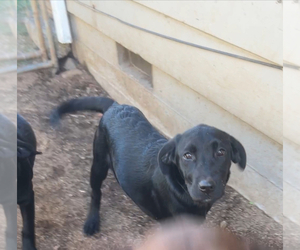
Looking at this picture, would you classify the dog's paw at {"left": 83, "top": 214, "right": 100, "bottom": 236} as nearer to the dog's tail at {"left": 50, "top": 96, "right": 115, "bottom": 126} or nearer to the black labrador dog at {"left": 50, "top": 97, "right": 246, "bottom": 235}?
the black labrador dog at {"left": 50, "top": 97, "right": 246, "bottom": 235}

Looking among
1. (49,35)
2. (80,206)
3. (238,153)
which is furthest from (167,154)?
(49,35)

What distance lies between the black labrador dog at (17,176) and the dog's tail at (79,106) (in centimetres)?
24

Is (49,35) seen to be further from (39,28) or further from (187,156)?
(187,156)

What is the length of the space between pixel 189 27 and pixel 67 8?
270cm

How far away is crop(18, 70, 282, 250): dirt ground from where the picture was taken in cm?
367

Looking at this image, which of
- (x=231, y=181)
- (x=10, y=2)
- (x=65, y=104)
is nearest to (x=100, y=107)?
(x=65, y=104)

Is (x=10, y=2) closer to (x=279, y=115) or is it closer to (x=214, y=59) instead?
(x=214, y=59)

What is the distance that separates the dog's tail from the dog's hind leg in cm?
22

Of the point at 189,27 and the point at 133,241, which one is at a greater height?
the point at 189,27

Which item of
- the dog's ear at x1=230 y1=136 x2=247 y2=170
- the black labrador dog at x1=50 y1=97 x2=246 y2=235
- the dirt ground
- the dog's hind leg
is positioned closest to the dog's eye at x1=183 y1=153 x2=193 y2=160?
the black labrador dog at x1=50 y1=97 x2=246 y2=235

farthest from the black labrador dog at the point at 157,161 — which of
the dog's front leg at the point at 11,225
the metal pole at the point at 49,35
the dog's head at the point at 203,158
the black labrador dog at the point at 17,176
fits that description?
the metal pole at the point at 49,35

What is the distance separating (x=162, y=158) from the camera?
294 cm

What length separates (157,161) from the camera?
309 cm

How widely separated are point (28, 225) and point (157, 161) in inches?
43.3
